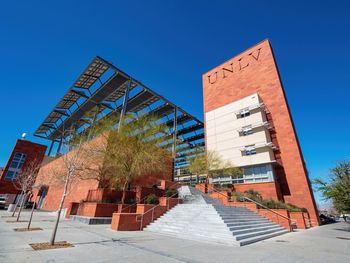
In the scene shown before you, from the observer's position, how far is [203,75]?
128ft

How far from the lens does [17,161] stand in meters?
37.4

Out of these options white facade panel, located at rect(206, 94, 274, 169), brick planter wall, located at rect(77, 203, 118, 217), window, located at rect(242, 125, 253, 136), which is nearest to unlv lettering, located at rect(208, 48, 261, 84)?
white facade panel, located at rect(206, 94, 274, 169)

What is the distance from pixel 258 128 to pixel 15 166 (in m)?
48.7

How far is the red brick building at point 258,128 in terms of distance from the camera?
71.1ft

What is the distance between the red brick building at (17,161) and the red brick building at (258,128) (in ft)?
121

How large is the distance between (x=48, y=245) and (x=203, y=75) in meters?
38.6

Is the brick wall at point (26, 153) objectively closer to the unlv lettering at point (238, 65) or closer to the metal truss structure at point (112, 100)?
the metal truss structure at point (112, 100)

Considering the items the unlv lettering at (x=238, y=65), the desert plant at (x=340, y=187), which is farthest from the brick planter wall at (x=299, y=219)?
the unlv lettering at (x=238, y=65)

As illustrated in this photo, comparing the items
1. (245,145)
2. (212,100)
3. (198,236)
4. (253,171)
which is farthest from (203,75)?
(198,236)

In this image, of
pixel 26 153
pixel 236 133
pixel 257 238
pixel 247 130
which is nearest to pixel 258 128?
pixel 247 130

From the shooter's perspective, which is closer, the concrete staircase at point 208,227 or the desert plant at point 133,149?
the concrete staircase at point 208,227

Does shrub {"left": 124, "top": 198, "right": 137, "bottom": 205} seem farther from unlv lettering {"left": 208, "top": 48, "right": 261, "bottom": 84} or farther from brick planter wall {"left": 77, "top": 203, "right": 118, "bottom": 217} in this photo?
unlv lettering {"left": 208, "top": 48, "right": 261, "bottom": 84}

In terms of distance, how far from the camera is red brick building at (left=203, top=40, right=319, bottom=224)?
71.1ft

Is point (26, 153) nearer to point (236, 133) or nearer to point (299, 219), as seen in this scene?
point (236, 133)
